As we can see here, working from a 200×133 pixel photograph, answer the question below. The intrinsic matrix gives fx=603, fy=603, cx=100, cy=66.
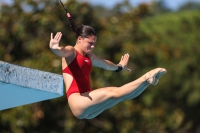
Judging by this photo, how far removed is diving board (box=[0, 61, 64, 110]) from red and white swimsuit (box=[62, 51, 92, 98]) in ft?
0.82

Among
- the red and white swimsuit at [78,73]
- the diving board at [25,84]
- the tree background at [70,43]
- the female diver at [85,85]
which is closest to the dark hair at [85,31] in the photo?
the female diver at [85,85]

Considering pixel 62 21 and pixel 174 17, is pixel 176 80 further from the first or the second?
pixel 62 21

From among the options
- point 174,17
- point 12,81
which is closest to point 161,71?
point 12,81

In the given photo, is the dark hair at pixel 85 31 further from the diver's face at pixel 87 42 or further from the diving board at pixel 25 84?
the diving board at pixel 25 84

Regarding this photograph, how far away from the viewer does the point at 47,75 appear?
767cm

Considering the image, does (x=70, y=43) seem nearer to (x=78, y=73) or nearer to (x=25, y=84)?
(x=78, y=73)

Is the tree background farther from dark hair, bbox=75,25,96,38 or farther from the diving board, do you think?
dark hair, bbox=75,25,96,38

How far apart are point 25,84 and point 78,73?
71 cm

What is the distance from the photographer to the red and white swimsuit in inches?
297

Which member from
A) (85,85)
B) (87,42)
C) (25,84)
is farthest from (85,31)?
(25,84)

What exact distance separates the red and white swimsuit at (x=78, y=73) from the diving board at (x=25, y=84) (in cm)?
25

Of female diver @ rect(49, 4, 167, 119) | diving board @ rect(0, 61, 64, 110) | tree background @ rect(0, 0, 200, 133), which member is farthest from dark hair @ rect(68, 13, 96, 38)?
tree background @ rect(0, 0, 200, 133)

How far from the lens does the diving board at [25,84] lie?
23.3 feet

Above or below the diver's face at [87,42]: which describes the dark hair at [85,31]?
above
